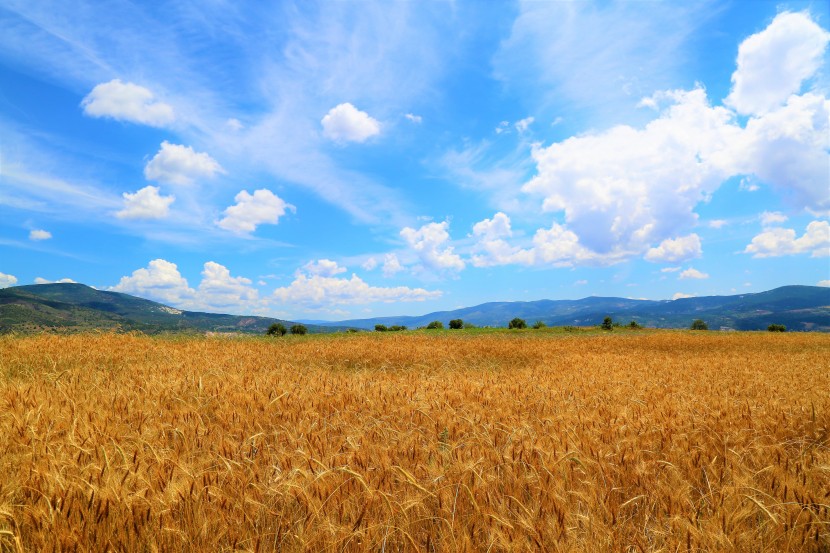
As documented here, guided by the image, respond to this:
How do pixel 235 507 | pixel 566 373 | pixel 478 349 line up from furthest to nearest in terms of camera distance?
pixel 478 349 < pixel 566 373 < pixel 235 507

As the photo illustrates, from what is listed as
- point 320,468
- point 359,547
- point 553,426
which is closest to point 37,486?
point 320,468

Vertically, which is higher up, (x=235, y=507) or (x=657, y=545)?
(x=235, y=507)

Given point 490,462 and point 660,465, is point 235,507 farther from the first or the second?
point 660,465

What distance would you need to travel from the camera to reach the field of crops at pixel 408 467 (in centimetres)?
191

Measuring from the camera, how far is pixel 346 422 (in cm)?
368

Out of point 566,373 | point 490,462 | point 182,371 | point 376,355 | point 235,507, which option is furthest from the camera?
point 376,355

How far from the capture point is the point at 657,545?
6.35ft

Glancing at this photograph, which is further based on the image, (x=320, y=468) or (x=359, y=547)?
(x=320, y=468)

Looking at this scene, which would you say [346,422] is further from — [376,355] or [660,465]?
[376,355]

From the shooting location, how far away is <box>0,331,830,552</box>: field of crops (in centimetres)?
191

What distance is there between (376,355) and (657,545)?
353 inches

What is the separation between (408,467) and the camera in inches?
106

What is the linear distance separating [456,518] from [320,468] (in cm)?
98

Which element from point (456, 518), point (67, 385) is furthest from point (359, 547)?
point (67, 385)
